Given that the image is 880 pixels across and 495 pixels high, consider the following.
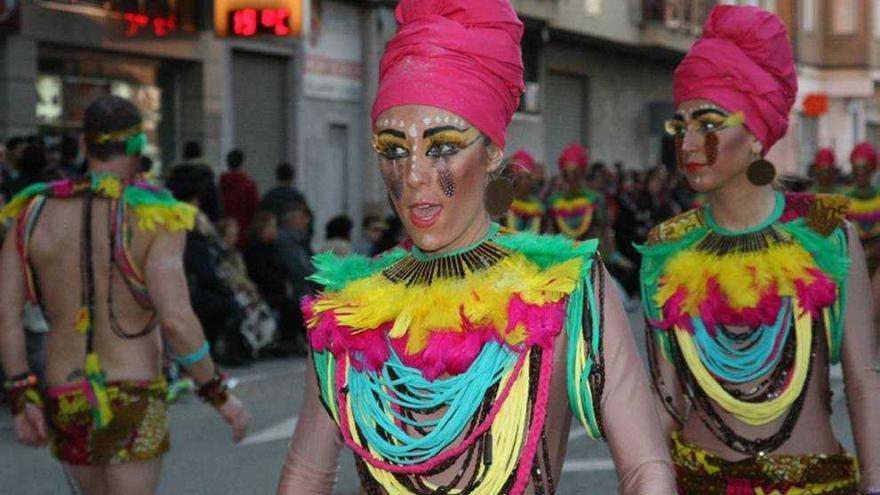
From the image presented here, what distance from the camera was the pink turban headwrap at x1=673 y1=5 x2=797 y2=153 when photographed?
5.11m

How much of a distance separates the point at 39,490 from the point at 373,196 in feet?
53.2

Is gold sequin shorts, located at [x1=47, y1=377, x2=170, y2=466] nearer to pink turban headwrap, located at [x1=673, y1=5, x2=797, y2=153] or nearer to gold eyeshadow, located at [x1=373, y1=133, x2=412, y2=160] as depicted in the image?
pink turban headwrap, located at [x1=673, y1=5, x2=797, y2=153]

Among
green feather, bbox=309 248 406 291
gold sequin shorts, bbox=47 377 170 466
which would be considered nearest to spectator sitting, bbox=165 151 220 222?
gold sequin shorts, bbox=47 377 170 466

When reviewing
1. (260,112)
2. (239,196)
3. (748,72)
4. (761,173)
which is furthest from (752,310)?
(260,112)

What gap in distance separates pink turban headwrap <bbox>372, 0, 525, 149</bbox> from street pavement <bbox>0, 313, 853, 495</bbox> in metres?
5.45

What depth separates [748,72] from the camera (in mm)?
5129

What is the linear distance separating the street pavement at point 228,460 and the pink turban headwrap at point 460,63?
214 inches

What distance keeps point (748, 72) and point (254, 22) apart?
Answer: 14846 millimetres

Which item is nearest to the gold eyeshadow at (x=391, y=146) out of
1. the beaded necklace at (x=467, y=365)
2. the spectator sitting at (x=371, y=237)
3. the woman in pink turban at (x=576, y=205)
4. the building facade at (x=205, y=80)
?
the beaded necklace at (x=467, y=365)

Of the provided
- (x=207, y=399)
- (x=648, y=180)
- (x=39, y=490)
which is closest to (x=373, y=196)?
(x=648, y=180)

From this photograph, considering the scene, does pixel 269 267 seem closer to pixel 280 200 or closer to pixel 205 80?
pixel 280 200

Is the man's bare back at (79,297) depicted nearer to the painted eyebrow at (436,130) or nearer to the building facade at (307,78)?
the painted eyebrow at (436,130)

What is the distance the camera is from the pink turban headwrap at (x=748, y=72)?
511 cm

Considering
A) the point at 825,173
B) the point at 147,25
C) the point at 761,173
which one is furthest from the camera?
the point at 147,25
